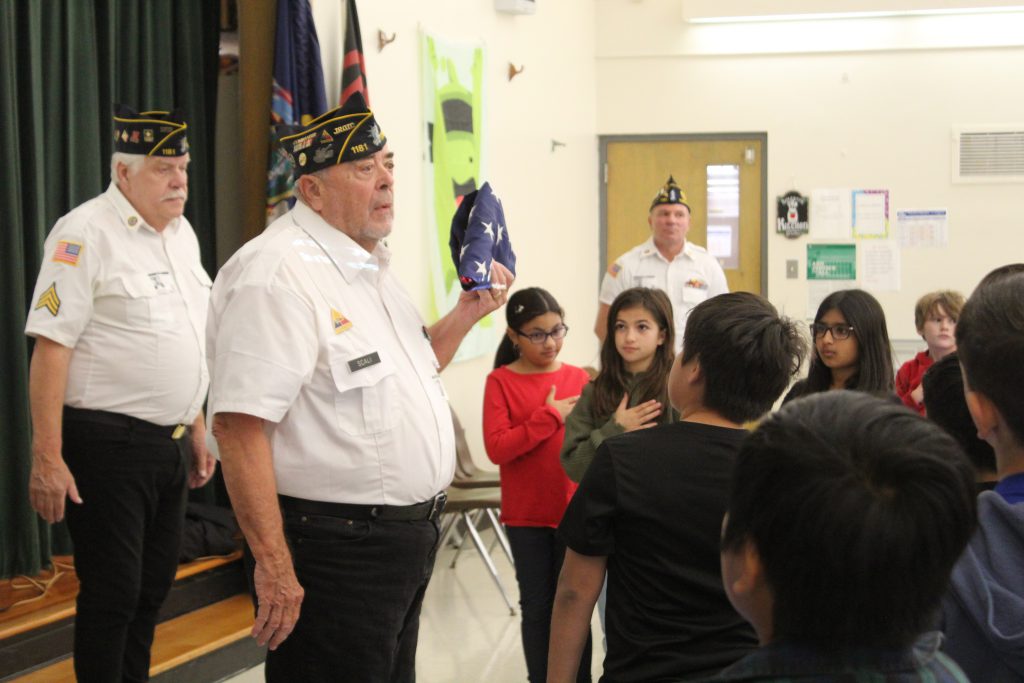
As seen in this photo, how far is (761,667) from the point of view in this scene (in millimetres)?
926

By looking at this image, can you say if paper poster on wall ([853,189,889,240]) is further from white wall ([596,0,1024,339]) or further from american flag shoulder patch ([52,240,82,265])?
american flag shoulder patch ([52,240,82,265])

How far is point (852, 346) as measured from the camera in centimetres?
327

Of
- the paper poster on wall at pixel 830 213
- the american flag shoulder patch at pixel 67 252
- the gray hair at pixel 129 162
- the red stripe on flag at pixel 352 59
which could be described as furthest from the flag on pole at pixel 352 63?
the paper poster on wall at pixel 830 213

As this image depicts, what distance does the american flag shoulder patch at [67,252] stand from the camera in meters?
2.88

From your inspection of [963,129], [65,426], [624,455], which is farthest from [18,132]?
Result: [963,129]

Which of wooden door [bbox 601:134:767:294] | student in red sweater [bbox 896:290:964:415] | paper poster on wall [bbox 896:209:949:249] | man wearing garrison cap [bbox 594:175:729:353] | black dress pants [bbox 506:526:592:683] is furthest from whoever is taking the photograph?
wooden door [bbox 601:134:767:294]

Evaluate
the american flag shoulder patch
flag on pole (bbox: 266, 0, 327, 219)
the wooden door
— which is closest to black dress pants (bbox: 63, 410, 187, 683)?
the american flag shoulder patch

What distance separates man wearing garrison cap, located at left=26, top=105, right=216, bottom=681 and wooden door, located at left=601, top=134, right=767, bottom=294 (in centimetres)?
551

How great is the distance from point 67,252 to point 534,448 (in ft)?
4.72

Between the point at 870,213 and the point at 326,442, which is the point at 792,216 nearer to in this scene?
the point at 870,213

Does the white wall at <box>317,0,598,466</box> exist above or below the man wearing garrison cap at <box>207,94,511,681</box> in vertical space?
above

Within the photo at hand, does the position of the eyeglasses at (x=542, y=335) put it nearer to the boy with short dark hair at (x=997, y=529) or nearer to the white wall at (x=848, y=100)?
the boy with short dark hair at (x=997, y=529)

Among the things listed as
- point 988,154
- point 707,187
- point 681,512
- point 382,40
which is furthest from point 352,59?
point 988,154

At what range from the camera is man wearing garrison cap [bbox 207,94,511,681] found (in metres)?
2.00
